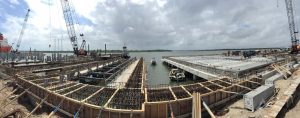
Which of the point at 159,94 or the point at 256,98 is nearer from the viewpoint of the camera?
the point at 256,98

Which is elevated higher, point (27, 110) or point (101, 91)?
point (101, 91)

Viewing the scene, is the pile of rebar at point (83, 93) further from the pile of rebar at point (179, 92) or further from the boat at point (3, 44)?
the boat at point (3, 44)

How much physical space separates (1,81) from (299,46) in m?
101

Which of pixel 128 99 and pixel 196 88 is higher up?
pixel 196 88

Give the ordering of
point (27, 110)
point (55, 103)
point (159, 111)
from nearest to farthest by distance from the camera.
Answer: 1. point (159, 111)
2. point (55, 103)
3. point (27, 110)

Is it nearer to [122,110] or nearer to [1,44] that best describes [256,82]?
[122,110]

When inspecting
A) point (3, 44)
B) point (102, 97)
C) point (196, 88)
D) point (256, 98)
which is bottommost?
point (256, 98)

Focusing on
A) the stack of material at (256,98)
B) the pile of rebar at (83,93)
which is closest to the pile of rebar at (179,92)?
the stack of material at (256,98)

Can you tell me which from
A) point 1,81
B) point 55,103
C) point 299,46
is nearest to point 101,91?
point 55,103

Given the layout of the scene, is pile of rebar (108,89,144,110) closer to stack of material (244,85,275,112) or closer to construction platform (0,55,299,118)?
construction platform (0,55,299,118)

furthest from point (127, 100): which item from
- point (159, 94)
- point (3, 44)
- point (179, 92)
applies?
point (3, 44)

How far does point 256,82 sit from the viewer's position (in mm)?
31781

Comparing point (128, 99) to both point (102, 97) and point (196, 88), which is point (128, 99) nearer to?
point (102, 97)

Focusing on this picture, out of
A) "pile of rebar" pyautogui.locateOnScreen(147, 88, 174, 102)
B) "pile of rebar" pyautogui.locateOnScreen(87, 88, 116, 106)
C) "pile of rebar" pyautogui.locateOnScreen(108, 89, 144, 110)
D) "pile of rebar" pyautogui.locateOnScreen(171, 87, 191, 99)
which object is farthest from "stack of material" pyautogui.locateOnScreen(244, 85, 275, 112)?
"pile of rebar" pyautogui.locateOnScreen(87, 88, 116, 106)
